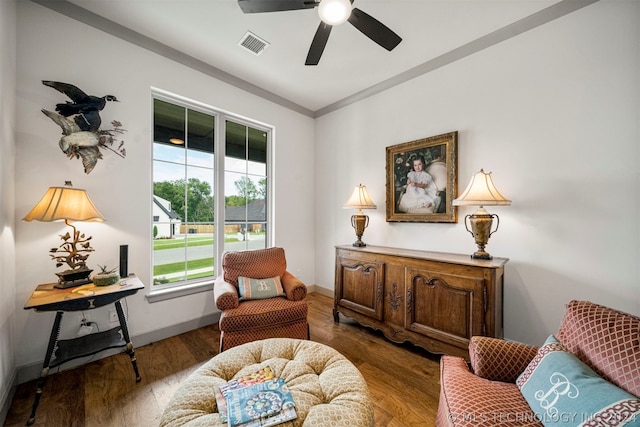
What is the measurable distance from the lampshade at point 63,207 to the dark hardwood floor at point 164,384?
1210 millimetres

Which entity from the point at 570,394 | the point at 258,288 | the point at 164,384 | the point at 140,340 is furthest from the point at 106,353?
the point at 570,394

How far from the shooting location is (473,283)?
1883mm

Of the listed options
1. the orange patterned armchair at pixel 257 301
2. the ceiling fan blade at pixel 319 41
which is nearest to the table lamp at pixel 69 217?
the orange patterned armchair at pixel 257 301

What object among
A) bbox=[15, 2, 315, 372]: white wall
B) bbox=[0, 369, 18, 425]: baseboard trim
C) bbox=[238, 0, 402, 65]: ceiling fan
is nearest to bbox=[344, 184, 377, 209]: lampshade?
bbox=[238, 0, 402, 65]: ceiling fan

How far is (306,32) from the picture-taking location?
224cm

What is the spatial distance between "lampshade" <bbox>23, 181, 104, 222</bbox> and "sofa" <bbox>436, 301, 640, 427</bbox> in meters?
2.48

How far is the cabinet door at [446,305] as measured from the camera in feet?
6.12

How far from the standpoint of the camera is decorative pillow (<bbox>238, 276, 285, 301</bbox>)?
221cm

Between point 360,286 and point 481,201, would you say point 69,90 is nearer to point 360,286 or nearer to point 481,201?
point 360,286

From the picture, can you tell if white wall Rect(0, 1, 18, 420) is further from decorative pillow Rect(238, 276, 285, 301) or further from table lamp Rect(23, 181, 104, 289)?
decorative pillow Rect(238, 276, 285, 301)

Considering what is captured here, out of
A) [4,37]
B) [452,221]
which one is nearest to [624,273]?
[452,221]

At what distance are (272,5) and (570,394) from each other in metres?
2.43

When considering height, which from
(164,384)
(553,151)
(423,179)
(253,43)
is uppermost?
(253,43)

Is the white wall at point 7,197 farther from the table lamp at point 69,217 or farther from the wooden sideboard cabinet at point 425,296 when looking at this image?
the wooden sideboard cabinet at point 425,296
